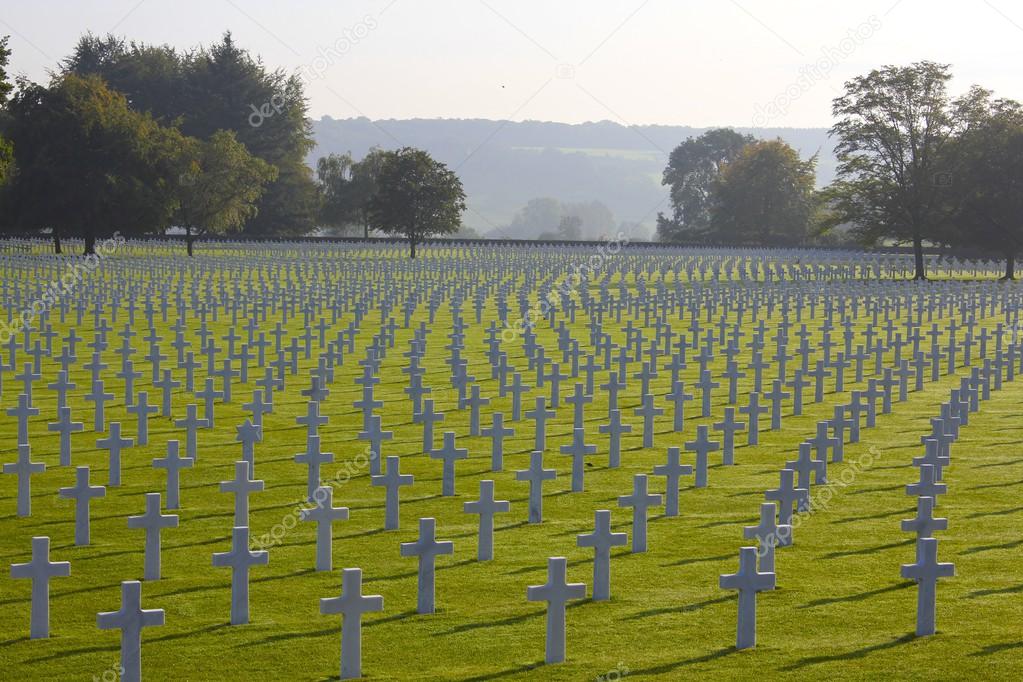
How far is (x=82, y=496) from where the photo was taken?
29.3 ft

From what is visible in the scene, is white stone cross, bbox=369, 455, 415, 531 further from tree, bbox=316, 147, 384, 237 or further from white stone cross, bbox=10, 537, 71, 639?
tree, bbox=316, 147, 384, 237

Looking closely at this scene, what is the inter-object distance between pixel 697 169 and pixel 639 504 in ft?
346

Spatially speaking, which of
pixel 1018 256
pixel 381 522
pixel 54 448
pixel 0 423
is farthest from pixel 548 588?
pixel 1018 256

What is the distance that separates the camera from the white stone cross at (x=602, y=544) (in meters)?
7.45

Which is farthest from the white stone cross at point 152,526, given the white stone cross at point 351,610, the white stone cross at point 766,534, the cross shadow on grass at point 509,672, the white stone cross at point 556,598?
the white stone cross at point 766,534

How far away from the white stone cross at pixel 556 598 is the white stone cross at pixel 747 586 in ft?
2.44

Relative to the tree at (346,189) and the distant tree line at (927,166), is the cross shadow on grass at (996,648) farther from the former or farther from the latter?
the tree at (346,189)

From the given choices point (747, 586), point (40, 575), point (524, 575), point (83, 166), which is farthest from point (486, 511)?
point (83, 166)

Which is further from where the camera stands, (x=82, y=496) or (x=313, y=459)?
(x=313, y=459)

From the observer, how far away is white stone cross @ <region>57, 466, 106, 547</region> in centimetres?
888

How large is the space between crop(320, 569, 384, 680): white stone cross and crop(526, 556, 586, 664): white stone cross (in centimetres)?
77

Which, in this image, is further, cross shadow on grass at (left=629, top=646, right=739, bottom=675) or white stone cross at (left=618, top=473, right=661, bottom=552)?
white stone cross at (left=618, top=473, right=661, bottom=552)

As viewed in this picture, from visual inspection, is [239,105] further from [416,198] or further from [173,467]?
[173,467]

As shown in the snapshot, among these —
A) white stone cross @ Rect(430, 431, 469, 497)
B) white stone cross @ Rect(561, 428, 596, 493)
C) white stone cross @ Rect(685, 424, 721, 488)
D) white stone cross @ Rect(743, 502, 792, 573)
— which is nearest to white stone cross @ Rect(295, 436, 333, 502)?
white stone cross @ Rect(430, 431, 469, 497)
